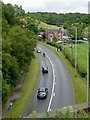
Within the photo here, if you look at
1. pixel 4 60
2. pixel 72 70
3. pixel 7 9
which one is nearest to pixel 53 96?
pixel 4 60

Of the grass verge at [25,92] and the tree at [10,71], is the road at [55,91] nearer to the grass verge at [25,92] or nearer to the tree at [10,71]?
the grass verge at [25,92]

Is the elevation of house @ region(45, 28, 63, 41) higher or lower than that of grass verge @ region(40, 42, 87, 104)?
higher

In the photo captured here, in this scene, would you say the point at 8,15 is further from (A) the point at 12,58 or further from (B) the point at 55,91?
(B) the point at 55,91

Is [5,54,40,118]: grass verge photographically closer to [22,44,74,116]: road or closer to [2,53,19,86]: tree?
[22,44,74,116]: road

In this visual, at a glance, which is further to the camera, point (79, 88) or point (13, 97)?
point (79, 88)

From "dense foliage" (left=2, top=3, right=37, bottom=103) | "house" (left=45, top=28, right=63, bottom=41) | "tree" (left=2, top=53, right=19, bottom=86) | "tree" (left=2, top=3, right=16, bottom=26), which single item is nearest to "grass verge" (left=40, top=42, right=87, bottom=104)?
"dense foliage" (left=2, top=3, right=37, bottom=103)

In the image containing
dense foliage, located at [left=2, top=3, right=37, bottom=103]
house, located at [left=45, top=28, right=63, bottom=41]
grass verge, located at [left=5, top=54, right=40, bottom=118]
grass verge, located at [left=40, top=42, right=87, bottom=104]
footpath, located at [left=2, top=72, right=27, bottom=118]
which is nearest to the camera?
dense foliage, located at [left=2, top=3, right=37, bottom=103]

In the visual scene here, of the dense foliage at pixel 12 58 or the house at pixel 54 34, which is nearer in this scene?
the dense foliage at pixel 12 58

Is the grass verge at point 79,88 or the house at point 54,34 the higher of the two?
the house at point 54,34

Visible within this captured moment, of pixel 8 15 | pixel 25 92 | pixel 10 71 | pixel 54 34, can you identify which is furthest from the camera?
pixel 54 34

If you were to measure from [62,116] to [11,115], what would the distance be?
1368cm

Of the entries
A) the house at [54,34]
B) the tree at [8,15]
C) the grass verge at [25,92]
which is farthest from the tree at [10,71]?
the house at [54,34]

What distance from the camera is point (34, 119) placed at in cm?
851

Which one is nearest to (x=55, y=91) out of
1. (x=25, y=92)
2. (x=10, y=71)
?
(x=25, y=92)
